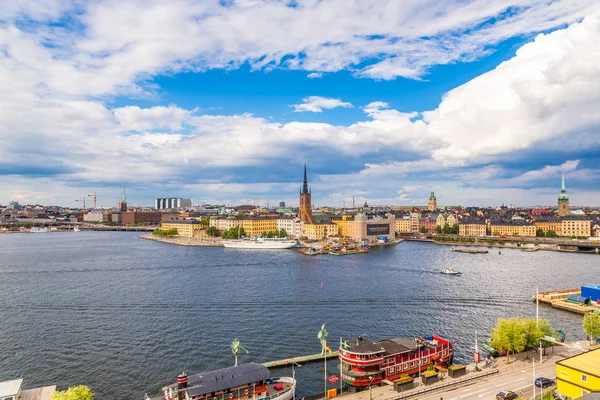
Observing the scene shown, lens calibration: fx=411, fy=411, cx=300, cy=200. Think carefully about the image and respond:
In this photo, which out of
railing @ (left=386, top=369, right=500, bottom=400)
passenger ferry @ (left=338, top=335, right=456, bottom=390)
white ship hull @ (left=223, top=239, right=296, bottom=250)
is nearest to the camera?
railing @ (left=386, top=369, right=500, bottom=400)

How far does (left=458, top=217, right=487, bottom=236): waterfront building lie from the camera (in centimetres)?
10781

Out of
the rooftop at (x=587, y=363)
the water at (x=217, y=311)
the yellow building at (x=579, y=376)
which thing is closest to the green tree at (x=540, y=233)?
the water at (x=217, y=311)

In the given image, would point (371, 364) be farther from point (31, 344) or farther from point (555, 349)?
point (31, 344)

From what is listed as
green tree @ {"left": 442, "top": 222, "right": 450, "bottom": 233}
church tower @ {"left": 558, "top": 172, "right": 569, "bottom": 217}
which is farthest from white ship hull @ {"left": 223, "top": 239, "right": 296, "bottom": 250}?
church tower @ {"left": 558, "top": 172, "right": 569, "bottom": 217}

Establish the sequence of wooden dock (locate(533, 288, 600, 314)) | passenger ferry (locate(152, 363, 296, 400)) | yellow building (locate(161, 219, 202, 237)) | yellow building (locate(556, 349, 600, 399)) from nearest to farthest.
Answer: yellow building (locate(556, 349, 600, 399))
passenger ferry (locate(152, 363, 296, 400))
wooden dock (locate(533, 288, 600, 314))
yellow building (locate(161, 219, 202, 237))

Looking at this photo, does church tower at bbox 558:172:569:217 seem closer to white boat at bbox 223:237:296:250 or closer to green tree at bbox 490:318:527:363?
white boat at bbox 223:237:296:250

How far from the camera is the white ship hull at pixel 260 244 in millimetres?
81312

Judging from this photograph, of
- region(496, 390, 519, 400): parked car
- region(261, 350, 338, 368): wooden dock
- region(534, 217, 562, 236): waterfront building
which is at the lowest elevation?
region(261, 350, 338, 368): wooden dock

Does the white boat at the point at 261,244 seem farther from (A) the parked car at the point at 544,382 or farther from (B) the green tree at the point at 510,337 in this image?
(A) the parked car at the point at 544,382

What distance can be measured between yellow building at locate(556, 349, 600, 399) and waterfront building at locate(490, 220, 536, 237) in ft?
317

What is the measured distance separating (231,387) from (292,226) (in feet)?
304

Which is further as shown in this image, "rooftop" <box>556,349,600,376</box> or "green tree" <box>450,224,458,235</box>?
"green tree" <box>450,224,458,235</box>

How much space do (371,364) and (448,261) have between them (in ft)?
153

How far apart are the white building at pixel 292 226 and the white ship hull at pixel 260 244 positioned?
1899 cm
